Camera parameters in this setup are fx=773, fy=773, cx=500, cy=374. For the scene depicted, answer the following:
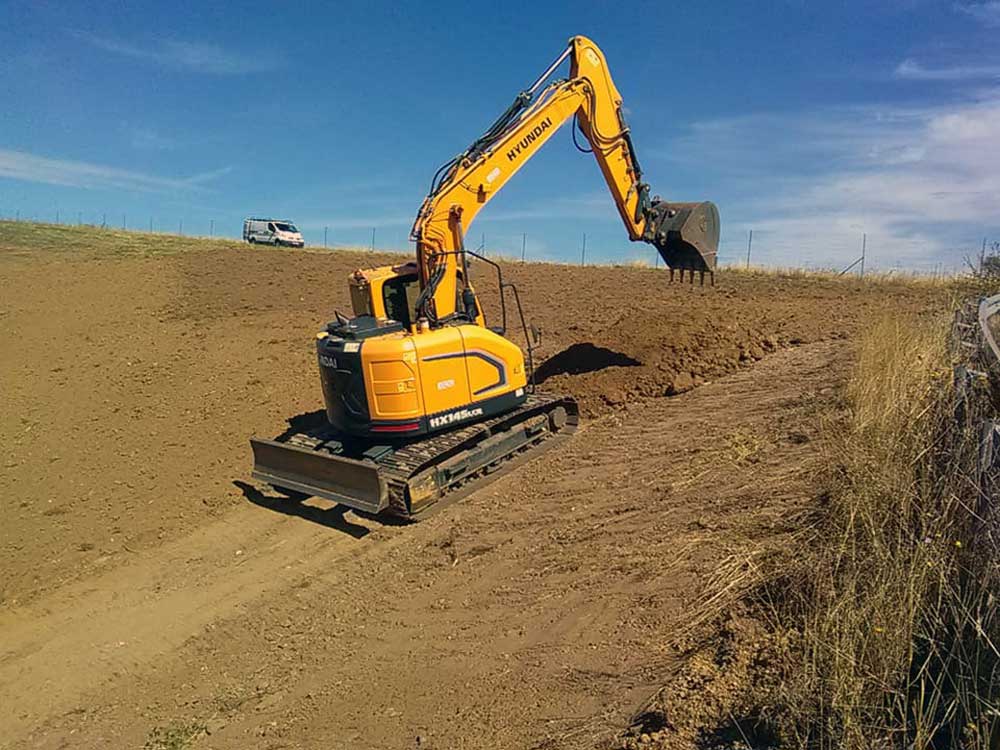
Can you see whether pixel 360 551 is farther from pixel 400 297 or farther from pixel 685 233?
pixel 685 233

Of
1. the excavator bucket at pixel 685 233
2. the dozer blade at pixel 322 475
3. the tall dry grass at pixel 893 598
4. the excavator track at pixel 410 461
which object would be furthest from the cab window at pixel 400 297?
the tall dry grass at pixel 893 598

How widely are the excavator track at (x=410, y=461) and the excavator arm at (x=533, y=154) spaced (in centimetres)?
157

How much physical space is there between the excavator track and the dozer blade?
10 millimetres

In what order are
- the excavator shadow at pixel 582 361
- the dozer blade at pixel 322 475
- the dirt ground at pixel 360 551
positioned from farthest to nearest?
the excavator shadow at pixel 582 361
the dozer blade at pixel 322 475
the dirt ground at pixel 360 551

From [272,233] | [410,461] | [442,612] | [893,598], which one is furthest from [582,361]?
[272,233]

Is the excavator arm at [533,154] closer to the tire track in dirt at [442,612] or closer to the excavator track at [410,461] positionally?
the excavator track at [410,461]

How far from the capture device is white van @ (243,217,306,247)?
3869 centimetres

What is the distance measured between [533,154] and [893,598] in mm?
7622

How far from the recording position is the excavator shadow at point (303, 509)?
8.49 m

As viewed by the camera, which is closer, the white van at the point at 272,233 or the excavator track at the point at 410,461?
the excavator track at the point at 410,461

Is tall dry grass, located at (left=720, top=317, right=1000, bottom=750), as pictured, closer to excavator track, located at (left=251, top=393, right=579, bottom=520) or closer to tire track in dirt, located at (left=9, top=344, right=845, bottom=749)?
tire track in dirt, located at (left=9, top=344, right=845, bottom=749)

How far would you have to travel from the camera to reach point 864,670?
3412 millimetres

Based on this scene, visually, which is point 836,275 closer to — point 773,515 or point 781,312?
Answer: point 781,312

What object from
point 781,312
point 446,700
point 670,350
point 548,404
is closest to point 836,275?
point 781,312
